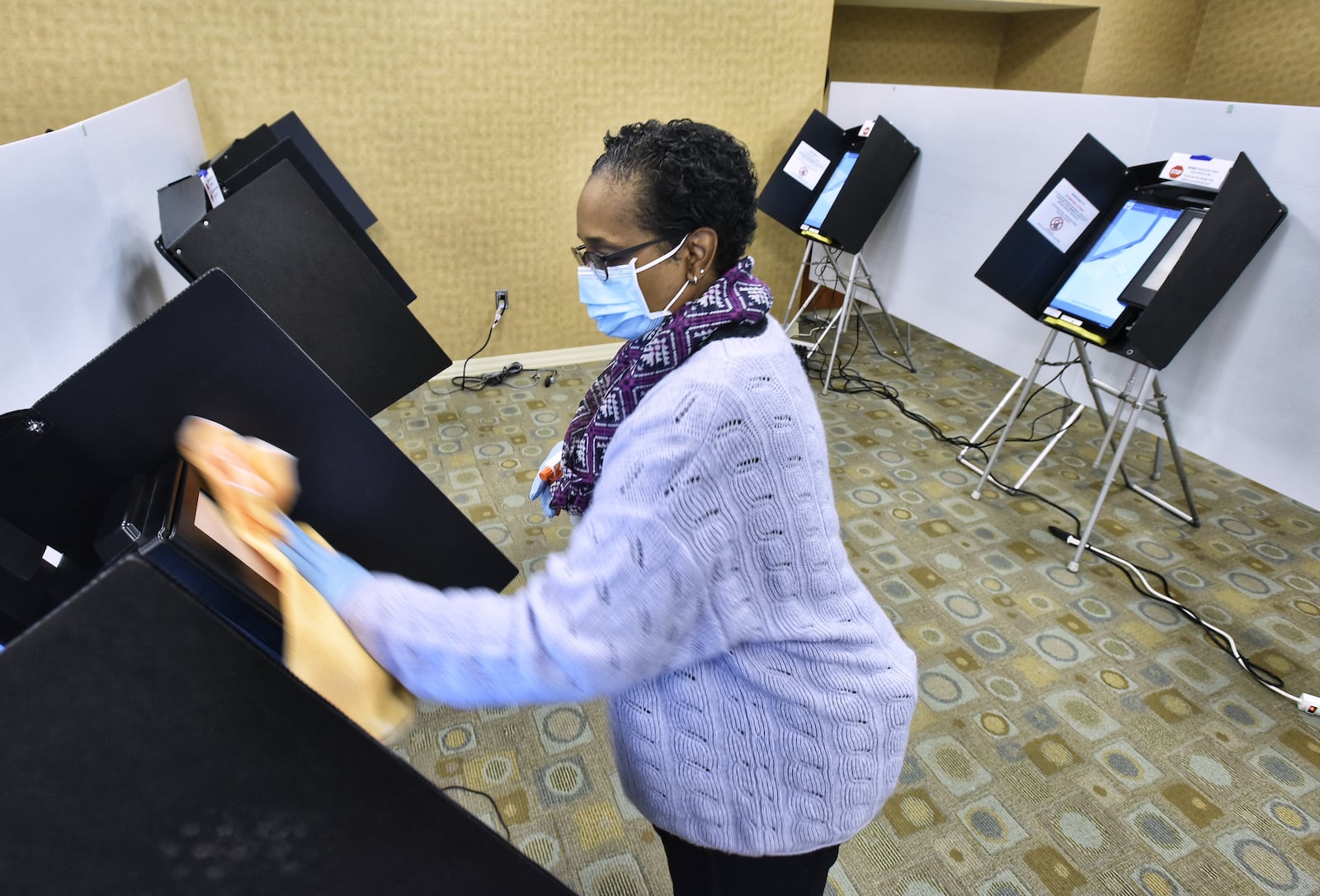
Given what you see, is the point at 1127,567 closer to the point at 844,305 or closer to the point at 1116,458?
the point at 1116,458

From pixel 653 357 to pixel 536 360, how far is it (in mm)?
3277

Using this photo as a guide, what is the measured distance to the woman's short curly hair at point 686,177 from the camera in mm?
839

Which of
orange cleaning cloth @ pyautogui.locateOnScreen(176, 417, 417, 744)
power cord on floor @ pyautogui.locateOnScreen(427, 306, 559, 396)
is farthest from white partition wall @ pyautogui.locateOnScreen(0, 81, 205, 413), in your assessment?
power cord on floor @ pyautogui.locateOnScreen(427, 306, 559, 396)

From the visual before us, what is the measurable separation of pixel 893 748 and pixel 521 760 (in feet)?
3.85

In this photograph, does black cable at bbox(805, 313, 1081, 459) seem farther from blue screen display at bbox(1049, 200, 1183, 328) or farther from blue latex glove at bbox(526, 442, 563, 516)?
blue latex glove at bbox(526, 442, 563, 516)

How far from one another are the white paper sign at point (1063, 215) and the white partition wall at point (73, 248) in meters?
2.53

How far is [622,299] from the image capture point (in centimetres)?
97

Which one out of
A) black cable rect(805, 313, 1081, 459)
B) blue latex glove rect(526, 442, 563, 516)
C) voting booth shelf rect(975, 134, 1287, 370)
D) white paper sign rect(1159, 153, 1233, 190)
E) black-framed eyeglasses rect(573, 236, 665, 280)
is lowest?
black cable rect(805, 313, 1081, 459)

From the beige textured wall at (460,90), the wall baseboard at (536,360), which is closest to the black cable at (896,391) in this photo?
the beige textured wall at (460,90)

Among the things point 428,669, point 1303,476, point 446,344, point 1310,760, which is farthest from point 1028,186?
point 428,669

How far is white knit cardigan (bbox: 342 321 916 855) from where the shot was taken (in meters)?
0.58

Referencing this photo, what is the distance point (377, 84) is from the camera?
10.5 ft

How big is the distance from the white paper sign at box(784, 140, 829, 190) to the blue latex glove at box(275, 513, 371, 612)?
3.68 meters

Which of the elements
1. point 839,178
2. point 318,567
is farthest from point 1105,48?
point 318,567
